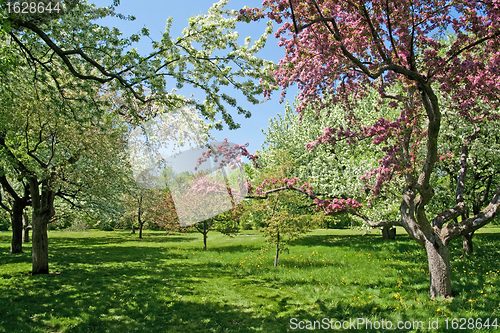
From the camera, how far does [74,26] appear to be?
19.5 ft

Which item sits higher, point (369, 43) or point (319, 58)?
point (369, 43)

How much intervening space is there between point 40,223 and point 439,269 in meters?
14.1

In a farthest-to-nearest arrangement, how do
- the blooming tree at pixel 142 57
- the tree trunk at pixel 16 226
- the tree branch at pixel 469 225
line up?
the tree trunk at pixel 16 226 < the tree branch at pixel 469 225 < the blooming tree at pixel 142 57

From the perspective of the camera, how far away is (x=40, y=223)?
11688 millimetres

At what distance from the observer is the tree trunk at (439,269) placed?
779 cm

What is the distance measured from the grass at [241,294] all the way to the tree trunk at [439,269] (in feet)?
1.33

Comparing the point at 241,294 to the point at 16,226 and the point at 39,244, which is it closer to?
the point at 39,244

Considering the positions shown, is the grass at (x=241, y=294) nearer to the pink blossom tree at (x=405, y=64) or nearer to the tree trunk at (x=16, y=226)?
the pink blossom tree at (x=405, y=64)

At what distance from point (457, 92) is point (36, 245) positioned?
15883 mm

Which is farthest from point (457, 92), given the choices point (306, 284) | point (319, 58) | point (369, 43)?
point (306, 284)

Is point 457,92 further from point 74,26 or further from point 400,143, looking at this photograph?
point 74,26

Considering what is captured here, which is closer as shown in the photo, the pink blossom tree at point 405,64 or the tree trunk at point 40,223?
the pink blossom tree at point 405,64
